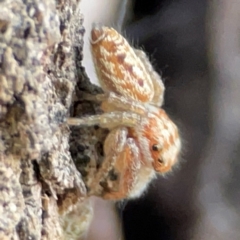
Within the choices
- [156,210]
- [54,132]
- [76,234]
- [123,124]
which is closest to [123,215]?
[156,210]

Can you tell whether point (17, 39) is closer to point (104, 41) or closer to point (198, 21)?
point (104, 41)

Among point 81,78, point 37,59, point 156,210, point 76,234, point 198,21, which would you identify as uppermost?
point 37,59

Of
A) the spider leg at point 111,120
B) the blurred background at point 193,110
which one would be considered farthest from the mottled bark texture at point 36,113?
the blurred background at point 193,110

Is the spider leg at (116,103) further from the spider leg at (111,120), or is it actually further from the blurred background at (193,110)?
the blurred background at (193,110)

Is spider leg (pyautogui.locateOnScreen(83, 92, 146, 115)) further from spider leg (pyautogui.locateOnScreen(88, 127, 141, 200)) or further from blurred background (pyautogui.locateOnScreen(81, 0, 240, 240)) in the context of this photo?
blurred background (pyautogui.locateOnScreen(81, 0, 240, 240))

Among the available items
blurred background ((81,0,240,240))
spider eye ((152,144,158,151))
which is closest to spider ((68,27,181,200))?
spider eye ((152,144,158,151))

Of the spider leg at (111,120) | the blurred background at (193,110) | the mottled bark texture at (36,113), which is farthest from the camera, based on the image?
the blurred background at (193,110)

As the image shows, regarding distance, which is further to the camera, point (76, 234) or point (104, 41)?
point (76, 234)

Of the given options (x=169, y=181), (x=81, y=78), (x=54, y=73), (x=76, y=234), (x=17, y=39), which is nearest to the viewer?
(x=17, y=39)
